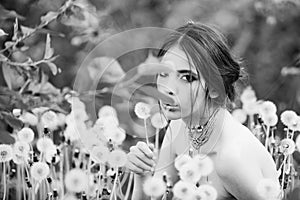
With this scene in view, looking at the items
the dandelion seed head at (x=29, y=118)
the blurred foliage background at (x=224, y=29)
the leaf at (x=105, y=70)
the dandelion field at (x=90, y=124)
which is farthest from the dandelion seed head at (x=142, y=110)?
the blurred foliage background at (x=224, y=29)

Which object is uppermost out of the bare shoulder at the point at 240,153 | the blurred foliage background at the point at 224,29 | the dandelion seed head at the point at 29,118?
the blurred foliage background at the point at 224,29

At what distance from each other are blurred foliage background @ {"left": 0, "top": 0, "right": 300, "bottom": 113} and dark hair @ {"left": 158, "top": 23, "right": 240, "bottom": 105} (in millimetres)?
917

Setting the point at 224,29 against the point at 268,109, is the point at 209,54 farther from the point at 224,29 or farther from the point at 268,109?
the point at 224,29

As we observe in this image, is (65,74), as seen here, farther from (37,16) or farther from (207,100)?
(207,100)

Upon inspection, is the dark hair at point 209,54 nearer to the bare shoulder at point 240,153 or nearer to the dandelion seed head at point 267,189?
the bare shoulder at point 240,153

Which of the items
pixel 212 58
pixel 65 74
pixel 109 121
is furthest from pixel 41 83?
pixel 65 74

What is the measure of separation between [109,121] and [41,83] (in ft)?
0.81

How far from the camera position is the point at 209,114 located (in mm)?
1342

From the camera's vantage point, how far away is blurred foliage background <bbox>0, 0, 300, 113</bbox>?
7.74 ft

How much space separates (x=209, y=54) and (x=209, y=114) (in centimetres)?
12

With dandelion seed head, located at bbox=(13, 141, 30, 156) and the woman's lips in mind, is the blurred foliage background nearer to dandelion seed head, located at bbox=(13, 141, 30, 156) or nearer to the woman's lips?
dandelion seed head, located at bbox=(13, 141, 30, 156)

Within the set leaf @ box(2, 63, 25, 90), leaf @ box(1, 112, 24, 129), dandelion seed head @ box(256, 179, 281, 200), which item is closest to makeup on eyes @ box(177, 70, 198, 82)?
dandelion seed head @ box(256, 179, 281, 200)

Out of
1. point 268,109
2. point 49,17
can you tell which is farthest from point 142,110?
point 49,17

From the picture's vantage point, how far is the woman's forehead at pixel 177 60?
4.09ft
